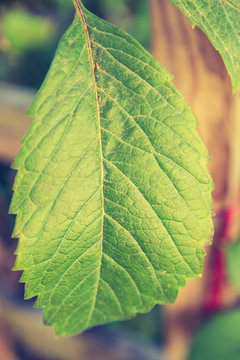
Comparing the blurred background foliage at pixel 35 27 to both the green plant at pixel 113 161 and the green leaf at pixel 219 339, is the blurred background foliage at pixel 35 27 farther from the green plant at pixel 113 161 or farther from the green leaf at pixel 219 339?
the green plant at pixel 113 161

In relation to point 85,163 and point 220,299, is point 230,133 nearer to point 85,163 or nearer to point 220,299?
point 85,163

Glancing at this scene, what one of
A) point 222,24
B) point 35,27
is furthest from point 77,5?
point 35,27

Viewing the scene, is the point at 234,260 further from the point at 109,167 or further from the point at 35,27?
→ the point at 35,27

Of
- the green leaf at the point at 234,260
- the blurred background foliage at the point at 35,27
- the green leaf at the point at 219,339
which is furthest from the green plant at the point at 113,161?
the blurred background foliage at the point at 35,27

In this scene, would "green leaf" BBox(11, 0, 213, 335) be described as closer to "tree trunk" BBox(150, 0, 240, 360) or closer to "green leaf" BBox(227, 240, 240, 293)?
"tree trunk" BBox(150, 0, 240, 360)

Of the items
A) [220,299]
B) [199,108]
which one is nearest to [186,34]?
[199,108]

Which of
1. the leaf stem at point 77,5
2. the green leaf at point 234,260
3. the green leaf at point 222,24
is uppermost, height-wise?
the green leaf at point 222,24

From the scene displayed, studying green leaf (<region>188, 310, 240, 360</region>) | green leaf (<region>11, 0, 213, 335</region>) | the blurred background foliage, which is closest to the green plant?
green leaf (<region>11, 0, 213, 335</region>)
